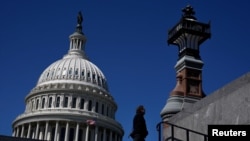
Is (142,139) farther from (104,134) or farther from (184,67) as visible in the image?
(104,134)

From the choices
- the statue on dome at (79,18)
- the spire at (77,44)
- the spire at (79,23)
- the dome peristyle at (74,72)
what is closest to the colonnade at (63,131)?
the dome peristyle at (74,72)

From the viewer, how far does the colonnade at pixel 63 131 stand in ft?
291

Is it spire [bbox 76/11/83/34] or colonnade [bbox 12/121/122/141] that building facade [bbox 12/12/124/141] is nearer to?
colonnade [bbox 12/121/122/141]

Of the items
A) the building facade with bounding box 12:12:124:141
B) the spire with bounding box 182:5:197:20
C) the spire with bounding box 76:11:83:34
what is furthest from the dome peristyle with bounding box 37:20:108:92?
the spire with bounding box 182:5:197:20

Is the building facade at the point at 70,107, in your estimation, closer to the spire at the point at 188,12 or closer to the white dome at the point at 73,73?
the white dome at the point at 73,73

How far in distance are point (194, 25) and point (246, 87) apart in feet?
98.3

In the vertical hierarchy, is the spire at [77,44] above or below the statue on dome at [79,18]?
below

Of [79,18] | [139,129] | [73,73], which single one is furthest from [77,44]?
[139,129]

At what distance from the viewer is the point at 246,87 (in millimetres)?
10484

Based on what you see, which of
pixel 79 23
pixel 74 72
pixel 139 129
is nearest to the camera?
pixel 139 129

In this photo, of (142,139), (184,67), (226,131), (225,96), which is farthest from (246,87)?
(184,67)

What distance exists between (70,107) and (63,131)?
5510mm

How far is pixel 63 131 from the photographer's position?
90812mm

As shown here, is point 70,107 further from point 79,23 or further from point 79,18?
point 79,18
